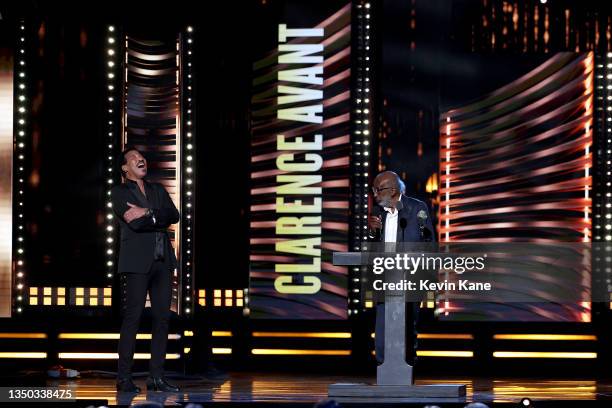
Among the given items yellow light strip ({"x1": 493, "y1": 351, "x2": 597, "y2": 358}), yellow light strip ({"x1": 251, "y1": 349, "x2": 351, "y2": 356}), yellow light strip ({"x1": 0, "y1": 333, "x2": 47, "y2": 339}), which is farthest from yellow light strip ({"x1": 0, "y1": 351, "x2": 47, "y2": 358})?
yellow light strip ({"x1": 493, "y1": 351, "x2": 597, "y2": 358})

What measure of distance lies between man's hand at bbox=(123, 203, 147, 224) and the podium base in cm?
162

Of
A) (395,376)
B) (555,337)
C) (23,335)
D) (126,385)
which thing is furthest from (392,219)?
(23,335)

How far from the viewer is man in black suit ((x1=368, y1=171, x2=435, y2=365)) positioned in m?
8.02

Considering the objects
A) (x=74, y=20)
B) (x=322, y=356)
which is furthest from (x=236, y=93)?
(x=322, y=356)

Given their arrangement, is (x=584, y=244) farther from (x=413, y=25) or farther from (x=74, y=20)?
(x=74, y=20)

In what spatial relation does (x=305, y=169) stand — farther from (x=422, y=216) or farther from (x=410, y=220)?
(x=422, y=216)

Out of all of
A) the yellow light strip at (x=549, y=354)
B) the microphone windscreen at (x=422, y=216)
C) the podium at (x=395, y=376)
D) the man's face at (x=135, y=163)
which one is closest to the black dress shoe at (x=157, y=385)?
the podium at (x=395, y=376)

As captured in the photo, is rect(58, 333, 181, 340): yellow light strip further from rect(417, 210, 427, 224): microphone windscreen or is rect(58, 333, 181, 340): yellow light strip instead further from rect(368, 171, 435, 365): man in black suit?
rect(417, 210, 427, 224): microphone windscreen

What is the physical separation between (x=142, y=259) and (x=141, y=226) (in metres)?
0.20

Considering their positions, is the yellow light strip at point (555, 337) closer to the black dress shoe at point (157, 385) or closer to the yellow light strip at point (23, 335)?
the black dress shoe at point (157, 385)

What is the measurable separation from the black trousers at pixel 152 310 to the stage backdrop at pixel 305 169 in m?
1.64

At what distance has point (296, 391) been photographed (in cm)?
861

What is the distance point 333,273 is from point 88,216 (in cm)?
187

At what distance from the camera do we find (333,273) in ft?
32.5
